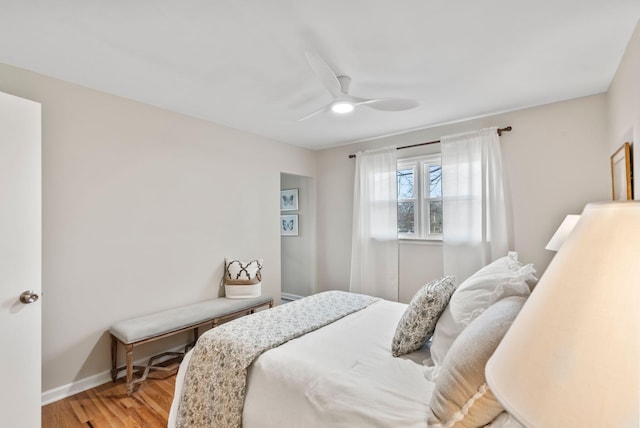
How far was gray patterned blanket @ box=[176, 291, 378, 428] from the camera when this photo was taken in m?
1.61

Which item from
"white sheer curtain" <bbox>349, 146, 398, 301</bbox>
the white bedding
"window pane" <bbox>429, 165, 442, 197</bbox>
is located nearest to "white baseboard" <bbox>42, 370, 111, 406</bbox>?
the white bedding

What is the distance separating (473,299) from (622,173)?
66.1 inches

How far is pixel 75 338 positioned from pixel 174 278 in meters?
0.88

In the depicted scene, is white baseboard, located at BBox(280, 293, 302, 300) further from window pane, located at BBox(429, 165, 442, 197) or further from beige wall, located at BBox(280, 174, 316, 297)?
window pane, located at BBox(429, 165, 442, 197)

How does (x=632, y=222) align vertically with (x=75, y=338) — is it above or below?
above

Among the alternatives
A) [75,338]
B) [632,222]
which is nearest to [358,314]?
[632,222]

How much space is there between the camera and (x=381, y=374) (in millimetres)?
1512

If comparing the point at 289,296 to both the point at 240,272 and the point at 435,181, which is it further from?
the point at 435,181

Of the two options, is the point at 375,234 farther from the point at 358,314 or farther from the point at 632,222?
the point at 632,222

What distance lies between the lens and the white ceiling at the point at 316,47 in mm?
1677

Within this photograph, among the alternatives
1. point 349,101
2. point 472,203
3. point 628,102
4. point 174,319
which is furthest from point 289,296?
point 628,102

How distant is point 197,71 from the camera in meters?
2.35

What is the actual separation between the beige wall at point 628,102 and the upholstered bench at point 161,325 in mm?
3312

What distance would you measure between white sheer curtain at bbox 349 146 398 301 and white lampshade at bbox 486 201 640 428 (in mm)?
3539
